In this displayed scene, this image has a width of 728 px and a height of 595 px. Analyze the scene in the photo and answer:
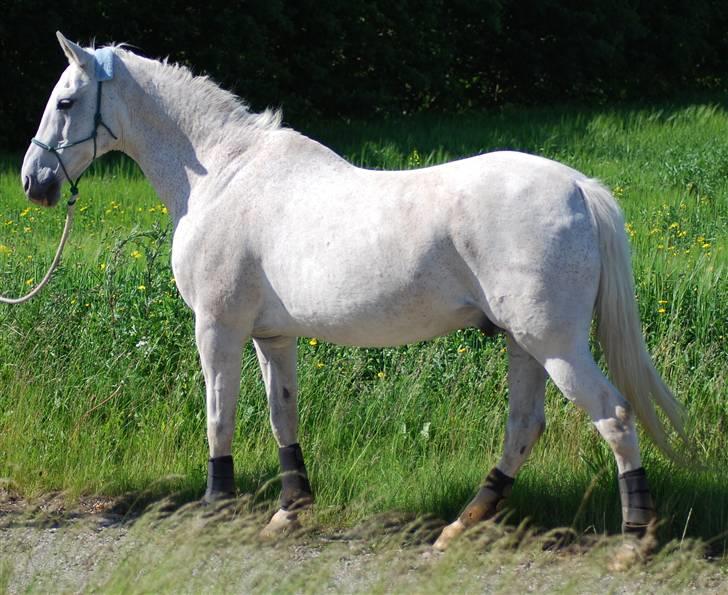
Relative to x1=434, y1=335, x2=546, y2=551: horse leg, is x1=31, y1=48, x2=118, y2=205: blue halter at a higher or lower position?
higher

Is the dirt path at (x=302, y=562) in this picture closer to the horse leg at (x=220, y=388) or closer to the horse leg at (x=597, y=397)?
the horse leg at (x=220, y=388)

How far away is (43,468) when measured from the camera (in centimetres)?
552

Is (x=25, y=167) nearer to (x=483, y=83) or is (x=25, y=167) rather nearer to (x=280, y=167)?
(x=280, y=167)

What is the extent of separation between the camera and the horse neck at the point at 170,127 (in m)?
4.98

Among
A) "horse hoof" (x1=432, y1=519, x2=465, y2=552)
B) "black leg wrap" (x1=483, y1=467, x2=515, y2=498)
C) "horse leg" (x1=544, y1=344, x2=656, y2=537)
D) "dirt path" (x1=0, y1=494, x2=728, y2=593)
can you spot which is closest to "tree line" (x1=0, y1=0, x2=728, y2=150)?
"dirt path" (x1=0, y1=494, x2=728, y2=593)

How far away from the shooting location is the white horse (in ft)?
13.4

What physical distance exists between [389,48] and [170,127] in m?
16.6

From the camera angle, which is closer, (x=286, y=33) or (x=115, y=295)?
(x=115, y=295)

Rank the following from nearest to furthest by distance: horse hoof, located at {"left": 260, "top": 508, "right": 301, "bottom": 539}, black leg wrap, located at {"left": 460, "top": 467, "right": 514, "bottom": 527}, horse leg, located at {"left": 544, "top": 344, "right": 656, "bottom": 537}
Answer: horse leg, located at {"left": 544, "top": 344, "right": 656, "bottom": 537}
black leg wrap, located at {"left": 460, "top": 467, "right": 514, "bottom": 527}
horse hoof, located at {"left": 260, "top": 508, "right": 301, "bottom": 539}

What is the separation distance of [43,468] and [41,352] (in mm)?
969

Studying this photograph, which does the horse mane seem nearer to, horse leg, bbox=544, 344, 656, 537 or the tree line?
horse leg, bbox=544, 344, 656, 537

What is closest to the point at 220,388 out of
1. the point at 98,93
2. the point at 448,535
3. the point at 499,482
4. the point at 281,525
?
the point at 281,525

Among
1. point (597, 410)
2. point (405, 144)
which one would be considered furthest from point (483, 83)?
point (597, 410)

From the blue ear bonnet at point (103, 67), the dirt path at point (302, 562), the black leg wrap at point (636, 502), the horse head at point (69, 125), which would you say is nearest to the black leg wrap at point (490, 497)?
the dirt path at point (302, 562)
